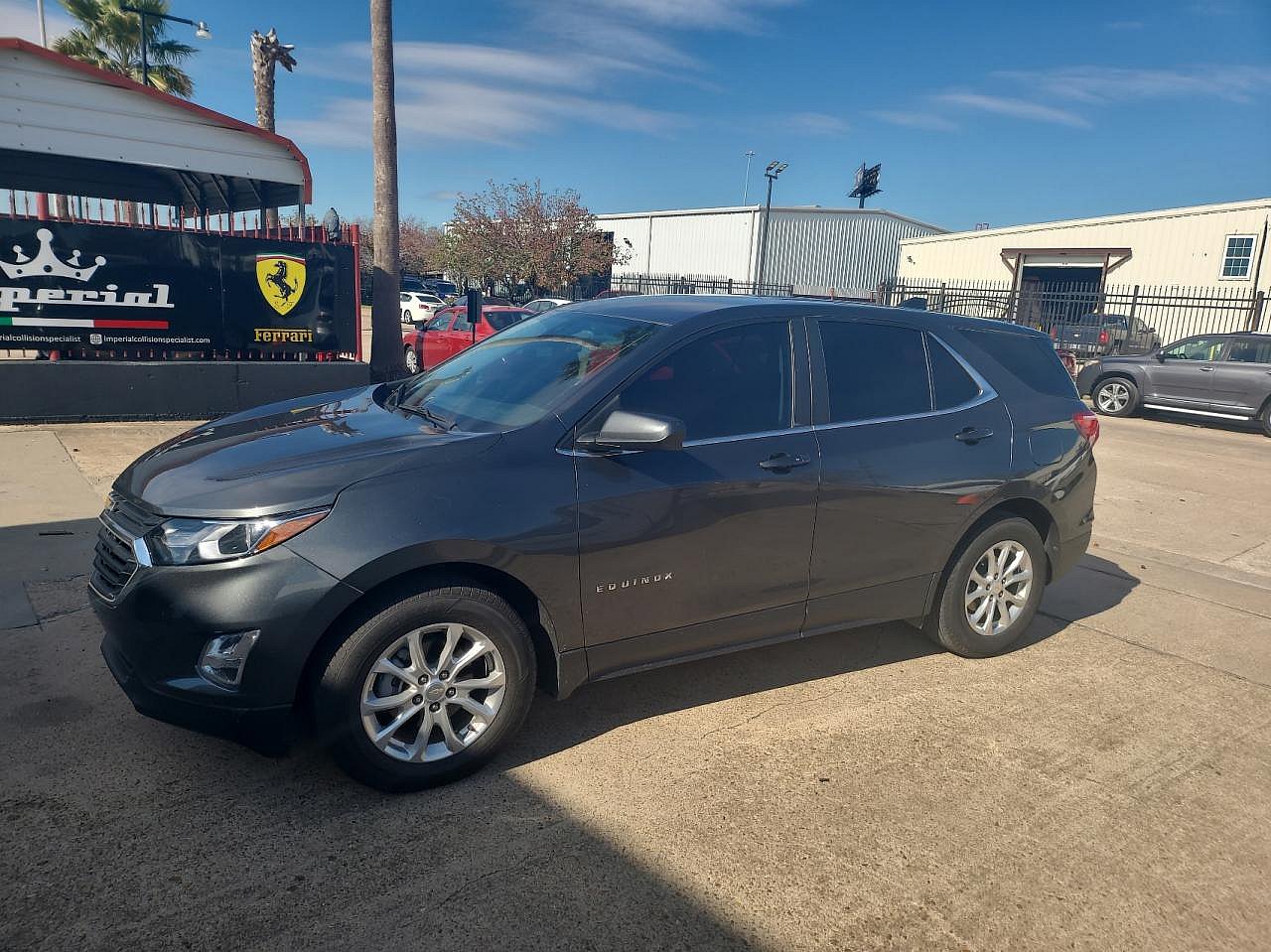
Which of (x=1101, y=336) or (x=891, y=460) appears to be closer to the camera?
(x=891, y=460)

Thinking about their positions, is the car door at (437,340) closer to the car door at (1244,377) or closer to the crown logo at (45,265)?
the crown logo at (45,265)

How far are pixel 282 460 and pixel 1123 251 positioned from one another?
3778 cm

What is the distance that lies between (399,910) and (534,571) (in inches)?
45.1

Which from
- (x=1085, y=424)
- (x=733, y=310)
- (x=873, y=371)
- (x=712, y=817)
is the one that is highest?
(x=733, y=310)

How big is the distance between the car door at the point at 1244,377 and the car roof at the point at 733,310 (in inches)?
472

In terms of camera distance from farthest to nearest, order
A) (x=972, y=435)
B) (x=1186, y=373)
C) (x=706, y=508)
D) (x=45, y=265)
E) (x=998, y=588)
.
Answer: (x=1186, y=373)
(x=45, y=265)
(x=998, y=588)
(x=972, y=435)
(x=706, y=508)

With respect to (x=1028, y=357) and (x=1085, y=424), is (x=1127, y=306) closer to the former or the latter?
(x=1085, y=424)

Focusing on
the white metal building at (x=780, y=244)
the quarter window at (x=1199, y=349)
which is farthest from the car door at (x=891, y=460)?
the white metal building at (x=780, y=244)

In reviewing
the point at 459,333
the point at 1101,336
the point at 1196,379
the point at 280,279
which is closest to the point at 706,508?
the point at 280,279

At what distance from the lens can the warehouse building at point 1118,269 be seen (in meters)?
25.3

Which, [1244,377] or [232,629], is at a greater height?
[1244,377]

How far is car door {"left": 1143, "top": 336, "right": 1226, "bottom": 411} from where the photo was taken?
575 inches

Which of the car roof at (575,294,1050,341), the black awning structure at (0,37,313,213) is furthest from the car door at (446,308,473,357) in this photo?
the car roof at (575,294,1050,341)

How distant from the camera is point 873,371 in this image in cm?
423
